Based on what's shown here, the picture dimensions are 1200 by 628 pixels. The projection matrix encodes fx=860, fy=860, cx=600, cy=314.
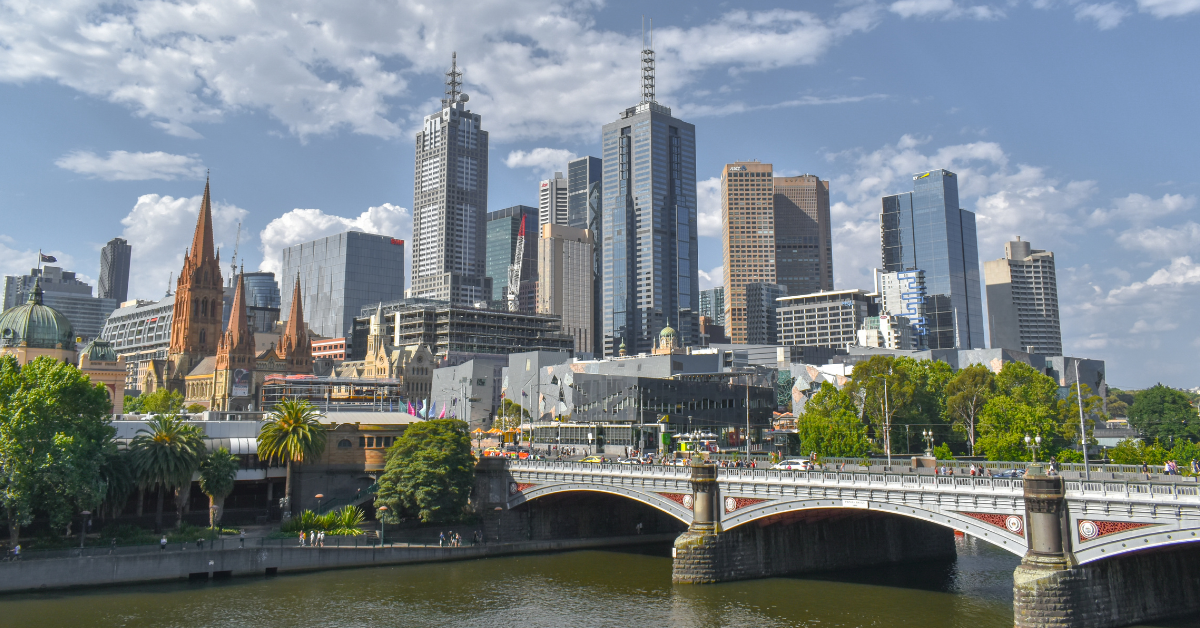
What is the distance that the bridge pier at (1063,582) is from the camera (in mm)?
46250

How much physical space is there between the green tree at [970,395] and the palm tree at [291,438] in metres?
83.3

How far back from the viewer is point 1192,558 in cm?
5366

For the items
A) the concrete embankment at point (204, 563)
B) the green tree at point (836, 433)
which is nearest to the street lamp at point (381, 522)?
the concrete embankment at point (204, 563)

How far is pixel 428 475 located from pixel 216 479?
19643 mm

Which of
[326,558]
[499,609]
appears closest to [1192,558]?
[499,609]

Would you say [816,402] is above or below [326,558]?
above

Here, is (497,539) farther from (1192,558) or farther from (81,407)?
(1192,558)

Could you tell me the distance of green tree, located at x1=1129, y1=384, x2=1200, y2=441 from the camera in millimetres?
133500

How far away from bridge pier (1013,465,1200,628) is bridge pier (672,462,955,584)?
67.9 ft

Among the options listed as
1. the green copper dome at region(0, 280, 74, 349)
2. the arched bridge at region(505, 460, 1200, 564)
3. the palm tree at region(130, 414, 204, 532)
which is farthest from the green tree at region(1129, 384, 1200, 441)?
the green copper dome at region(0, 280, 74, 349)

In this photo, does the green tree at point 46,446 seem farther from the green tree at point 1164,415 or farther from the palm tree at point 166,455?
the green tree at point 1164,415

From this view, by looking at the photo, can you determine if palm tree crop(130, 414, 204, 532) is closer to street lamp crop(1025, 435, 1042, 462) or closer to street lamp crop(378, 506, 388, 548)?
street lamp crop(378, 506, 388, 548)

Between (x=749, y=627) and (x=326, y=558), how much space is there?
37336 millimetres

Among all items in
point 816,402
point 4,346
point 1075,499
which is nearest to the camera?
point 1075,499
